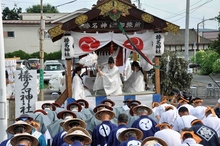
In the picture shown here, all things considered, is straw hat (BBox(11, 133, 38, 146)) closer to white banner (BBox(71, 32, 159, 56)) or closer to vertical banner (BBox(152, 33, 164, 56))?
white banner (BBox(71, 32, 159, 56))

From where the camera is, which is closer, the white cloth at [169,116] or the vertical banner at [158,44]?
the white cloth at [169,116]

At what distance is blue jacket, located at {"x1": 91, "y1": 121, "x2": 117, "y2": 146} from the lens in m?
6.85

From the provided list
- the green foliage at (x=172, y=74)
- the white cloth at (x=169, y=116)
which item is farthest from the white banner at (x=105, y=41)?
the white cloth at (x=169, y=116)

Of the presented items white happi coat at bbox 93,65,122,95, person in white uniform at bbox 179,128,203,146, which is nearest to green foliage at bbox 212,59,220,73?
white happi coat at bbox 93,65,122,95

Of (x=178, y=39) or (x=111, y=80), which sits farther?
(x=178, y=39)

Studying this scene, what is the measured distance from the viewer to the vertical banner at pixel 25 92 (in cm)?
1165

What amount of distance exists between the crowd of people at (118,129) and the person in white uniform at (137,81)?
3.61 m

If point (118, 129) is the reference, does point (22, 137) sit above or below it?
above

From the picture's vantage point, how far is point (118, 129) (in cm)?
649

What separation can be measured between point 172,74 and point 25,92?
21.7ft

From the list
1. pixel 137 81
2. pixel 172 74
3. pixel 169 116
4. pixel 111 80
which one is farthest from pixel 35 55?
pixel 169 116

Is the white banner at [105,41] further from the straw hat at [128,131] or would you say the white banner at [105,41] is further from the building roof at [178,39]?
the building roof at [178,39]

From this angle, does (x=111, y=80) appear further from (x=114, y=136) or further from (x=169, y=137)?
(x=169, y=137)

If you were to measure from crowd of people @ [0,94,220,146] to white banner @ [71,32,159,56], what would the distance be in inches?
130
